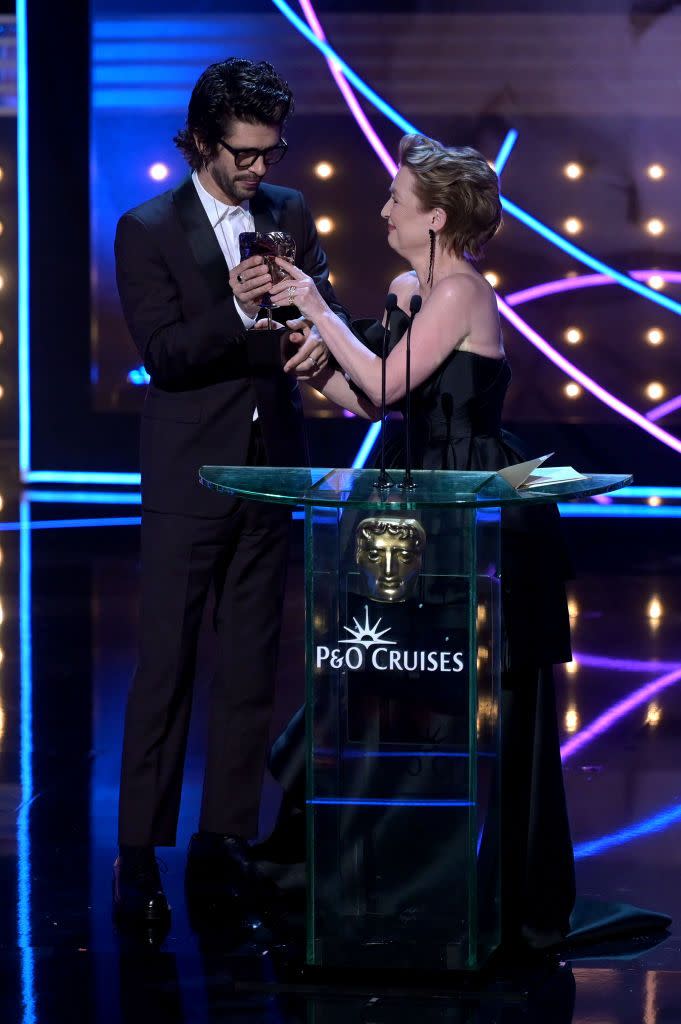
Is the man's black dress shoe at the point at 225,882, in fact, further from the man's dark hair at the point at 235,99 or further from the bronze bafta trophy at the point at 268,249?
the man's dark hair at the point at 235,99

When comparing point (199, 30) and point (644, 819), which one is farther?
point (199, 30)

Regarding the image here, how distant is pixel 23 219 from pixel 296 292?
6.65 m

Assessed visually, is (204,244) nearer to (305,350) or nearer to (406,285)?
(305,350)

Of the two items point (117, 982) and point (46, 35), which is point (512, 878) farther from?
point (46, 35)

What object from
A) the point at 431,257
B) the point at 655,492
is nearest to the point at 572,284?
the point at 655,492

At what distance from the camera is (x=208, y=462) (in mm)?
3127

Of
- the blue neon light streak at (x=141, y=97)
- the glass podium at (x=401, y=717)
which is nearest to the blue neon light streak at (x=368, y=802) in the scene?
the glass podium at (x=401, y=717)

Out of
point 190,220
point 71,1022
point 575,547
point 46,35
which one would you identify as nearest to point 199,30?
point 46,35

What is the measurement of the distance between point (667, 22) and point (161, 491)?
21.7ft

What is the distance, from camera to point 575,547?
808 centimetres

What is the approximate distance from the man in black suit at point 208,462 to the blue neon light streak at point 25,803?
0.21 metres

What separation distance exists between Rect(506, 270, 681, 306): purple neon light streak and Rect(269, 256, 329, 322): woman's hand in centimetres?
588

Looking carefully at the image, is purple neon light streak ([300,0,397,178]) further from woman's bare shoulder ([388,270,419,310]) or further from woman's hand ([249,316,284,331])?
woman's hand ([249,316,284,331])

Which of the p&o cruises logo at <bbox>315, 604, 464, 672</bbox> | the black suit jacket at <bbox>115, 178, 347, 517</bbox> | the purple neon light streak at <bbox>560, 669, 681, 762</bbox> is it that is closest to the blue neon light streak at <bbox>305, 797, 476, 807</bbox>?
the p&o cruises logo at <bbox>315, 604, 464, 672</bbox>
